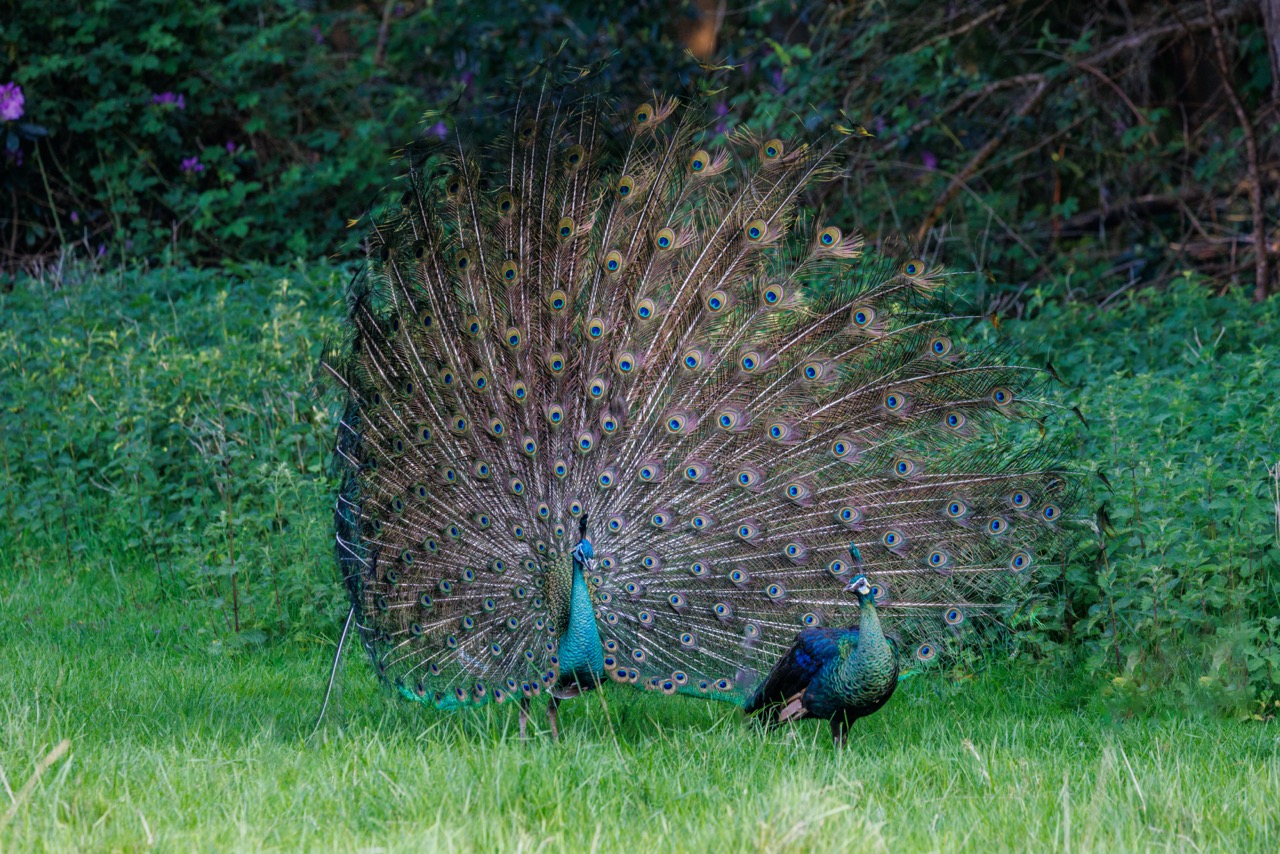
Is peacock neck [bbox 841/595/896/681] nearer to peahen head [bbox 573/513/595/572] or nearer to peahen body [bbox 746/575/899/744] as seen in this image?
peahen body [bbox 746/575/899/744]

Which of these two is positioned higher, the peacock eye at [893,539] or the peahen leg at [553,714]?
the peacock eye at [893,539]

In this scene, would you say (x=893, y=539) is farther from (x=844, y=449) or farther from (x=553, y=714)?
(x=553, y=714)

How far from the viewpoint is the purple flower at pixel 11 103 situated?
41.1ft

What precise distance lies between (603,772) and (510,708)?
1.24 meters

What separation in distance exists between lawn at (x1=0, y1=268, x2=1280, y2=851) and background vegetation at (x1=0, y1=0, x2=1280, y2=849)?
2cm

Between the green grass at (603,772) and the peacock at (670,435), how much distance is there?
36 cm

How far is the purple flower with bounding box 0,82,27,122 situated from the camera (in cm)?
1253

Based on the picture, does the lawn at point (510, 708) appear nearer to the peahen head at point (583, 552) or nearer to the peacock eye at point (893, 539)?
the peahen head at point (583, 552)

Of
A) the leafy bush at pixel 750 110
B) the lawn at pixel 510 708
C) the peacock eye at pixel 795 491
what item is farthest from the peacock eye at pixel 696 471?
the leafy bush at pixel 750 110

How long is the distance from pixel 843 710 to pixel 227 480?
152 inches

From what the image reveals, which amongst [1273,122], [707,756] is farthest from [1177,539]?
[1273,122]

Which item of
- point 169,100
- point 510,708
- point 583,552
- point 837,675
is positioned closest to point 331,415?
point 510,708

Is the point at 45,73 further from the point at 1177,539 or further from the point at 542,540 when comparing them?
the point at 1177,539

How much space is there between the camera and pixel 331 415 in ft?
26.1
